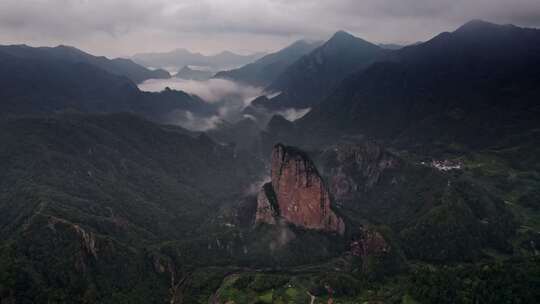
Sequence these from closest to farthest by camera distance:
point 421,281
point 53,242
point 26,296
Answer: point 26,296 → point 421,281 → point 53,242

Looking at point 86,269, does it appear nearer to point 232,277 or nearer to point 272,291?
point 232,277

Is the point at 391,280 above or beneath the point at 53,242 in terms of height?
beneath

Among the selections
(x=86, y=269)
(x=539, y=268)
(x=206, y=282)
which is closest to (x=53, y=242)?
(x=86, y=269)

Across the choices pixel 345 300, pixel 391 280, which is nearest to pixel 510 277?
pixel 391 280

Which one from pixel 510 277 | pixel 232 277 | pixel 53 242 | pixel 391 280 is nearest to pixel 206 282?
pixel 232 277

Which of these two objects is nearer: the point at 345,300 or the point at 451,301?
the point at 451,301

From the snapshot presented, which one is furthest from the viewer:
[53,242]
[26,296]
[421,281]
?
[53,242]

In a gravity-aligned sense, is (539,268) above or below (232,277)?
above

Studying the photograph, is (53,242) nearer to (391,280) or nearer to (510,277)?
(391,280)

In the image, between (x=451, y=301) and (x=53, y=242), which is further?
(x=53, y=242)
